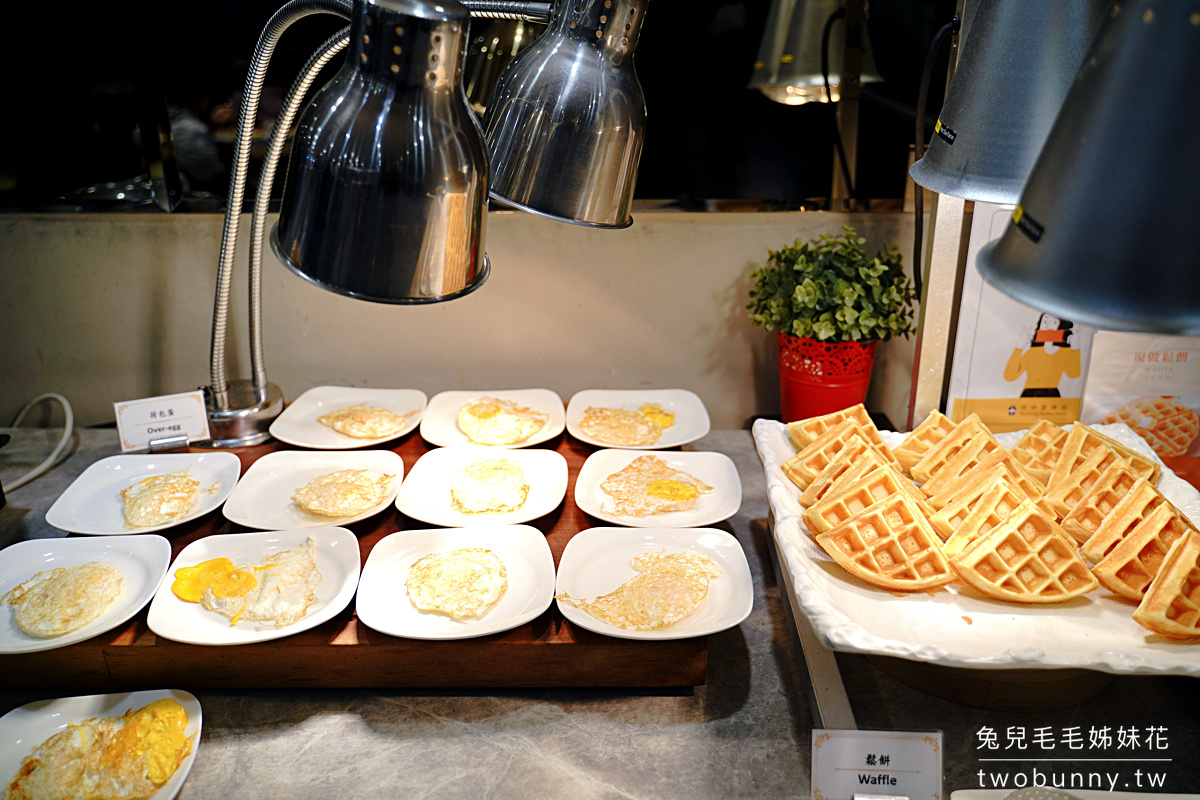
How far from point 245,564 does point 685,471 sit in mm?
Result: 932

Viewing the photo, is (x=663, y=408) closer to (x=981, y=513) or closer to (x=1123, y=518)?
(x=981, y=513)

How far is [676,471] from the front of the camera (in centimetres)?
173

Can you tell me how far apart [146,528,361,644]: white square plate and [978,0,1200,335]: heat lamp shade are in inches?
45.5

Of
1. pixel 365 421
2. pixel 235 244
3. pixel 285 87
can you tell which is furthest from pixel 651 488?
pixel 285 87

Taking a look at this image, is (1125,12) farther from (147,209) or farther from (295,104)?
(147,209)

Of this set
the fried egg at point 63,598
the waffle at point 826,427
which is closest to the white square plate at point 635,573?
the waffle at point 826,427

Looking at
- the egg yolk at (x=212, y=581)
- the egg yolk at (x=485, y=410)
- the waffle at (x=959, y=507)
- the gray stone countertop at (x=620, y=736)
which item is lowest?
the gray stone countertop at (x=620, y=736)

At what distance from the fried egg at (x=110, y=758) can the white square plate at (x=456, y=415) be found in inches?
34.0

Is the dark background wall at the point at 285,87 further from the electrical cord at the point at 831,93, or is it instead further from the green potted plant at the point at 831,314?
the green potted plant at the point at 831,314

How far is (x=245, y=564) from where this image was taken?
1402mm

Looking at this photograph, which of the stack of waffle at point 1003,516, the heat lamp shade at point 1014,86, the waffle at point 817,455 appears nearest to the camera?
the heat lamp shade at point 1014,86

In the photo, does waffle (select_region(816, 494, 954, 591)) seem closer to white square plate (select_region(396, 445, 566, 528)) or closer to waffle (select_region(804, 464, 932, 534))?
waffle (select_region(804, 464, 932, 534))

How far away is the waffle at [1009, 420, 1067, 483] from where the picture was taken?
5.00ft

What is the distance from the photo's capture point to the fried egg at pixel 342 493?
5.13ft
